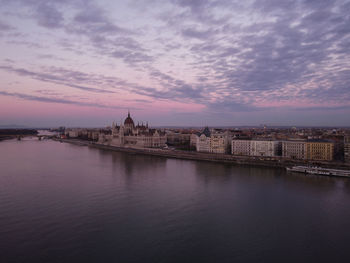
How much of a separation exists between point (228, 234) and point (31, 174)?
10.3 m

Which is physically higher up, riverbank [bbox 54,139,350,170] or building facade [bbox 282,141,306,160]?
building facade [bbox 282,141,306,160]

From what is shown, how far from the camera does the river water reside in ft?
18.0

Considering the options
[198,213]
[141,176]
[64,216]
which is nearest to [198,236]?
Result: [198,213]

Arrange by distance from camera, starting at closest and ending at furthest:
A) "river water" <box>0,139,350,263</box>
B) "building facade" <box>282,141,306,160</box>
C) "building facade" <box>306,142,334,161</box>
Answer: "river water" <box>0,139,350,263</box> < "building facade" <box>306,142,334,161</box> < "building facade" <box>282,141,306,160</box>

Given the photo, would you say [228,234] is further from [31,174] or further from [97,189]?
[31,174]

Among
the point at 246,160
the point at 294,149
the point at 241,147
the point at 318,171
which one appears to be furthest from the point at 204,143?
the point at 318,171

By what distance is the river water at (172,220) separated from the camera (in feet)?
18.0

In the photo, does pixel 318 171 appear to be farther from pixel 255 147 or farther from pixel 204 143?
pixel 204 143

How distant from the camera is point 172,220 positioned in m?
7.12

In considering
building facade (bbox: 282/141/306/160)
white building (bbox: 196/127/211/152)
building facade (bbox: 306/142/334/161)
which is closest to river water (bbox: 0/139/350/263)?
building facade (bbox: 306/142/334/161)

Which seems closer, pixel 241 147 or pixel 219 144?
pixel 241 147

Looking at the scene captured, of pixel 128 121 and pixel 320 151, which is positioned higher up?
pixel 128 121

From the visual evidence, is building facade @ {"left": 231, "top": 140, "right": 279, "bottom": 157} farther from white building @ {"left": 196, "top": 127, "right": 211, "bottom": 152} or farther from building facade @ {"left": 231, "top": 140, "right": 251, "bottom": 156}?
white building @ {"left": 196, "top": 127, "right": 211, "bottom": 152}

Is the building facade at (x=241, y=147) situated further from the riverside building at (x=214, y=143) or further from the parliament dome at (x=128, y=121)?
the parliament dome at (x=128, y=121)
